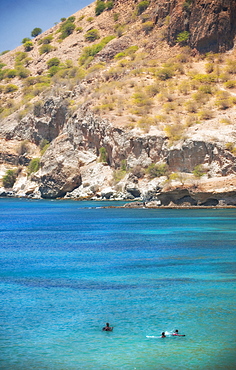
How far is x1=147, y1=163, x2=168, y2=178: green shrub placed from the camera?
72.0 meters

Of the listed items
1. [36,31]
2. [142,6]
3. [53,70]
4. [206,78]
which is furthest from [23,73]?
[206,78]

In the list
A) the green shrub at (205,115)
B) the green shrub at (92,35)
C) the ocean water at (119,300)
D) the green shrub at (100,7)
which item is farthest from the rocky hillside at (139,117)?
the ocean water at (119,300)

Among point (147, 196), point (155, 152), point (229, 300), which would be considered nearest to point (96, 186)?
point (155, 152)

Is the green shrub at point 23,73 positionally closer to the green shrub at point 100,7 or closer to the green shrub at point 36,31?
the green shrub at point 100,7

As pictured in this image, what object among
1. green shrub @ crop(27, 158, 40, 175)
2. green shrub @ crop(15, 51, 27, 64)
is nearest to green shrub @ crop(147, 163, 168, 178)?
green shrub @ crop(27, 158, 40, 175)

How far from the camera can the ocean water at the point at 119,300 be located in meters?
14.0

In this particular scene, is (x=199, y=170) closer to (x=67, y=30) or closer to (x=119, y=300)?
(x=119, y=300)

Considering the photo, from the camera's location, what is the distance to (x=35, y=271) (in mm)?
24703

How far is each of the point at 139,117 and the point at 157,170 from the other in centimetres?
1541

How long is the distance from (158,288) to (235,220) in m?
25.3

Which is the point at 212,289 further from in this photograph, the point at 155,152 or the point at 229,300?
the point at 155,152

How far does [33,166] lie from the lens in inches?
3880

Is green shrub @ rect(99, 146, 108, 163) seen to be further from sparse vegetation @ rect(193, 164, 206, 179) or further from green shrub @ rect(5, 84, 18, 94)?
green shrub @ rect(5, 84, 18, 94)

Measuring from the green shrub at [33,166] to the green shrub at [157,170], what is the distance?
28.8 metres
